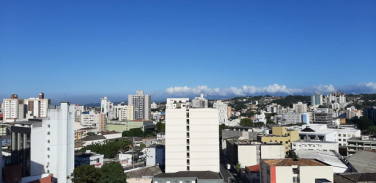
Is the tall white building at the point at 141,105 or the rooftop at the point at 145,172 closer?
the rooftop at the point at 145,172

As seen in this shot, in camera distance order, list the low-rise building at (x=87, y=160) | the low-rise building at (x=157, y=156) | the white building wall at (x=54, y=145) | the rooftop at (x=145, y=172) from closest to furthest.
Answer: the white building wall at (x=54, y=145) < the rooftop at (x=145, y=172) < the low-rise building at (x=87, y=160) < the low-rise building at (x=157, y=156)


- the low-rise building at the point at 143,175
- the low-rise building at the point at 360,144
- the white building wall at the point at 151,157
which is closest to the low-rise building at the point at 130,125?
the white building wall at the point at 151,157

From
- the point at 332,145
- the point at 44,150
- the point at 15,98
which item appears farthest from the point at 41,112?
the point at 332,145

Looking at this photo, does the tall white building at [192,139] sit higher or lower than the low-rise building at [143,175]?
higher

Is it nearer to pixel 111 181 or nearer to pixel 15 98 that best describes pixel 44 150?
pixel 111 181

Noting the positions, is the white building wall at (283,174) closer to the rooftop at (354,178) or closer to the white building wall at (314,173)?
the white building wall at (314,173)

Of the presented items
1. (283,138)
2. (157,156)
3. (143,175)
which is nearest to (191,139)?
(143,175)

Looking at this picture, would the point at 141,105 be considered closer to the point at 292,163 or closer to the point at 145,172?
the point at 145,172
